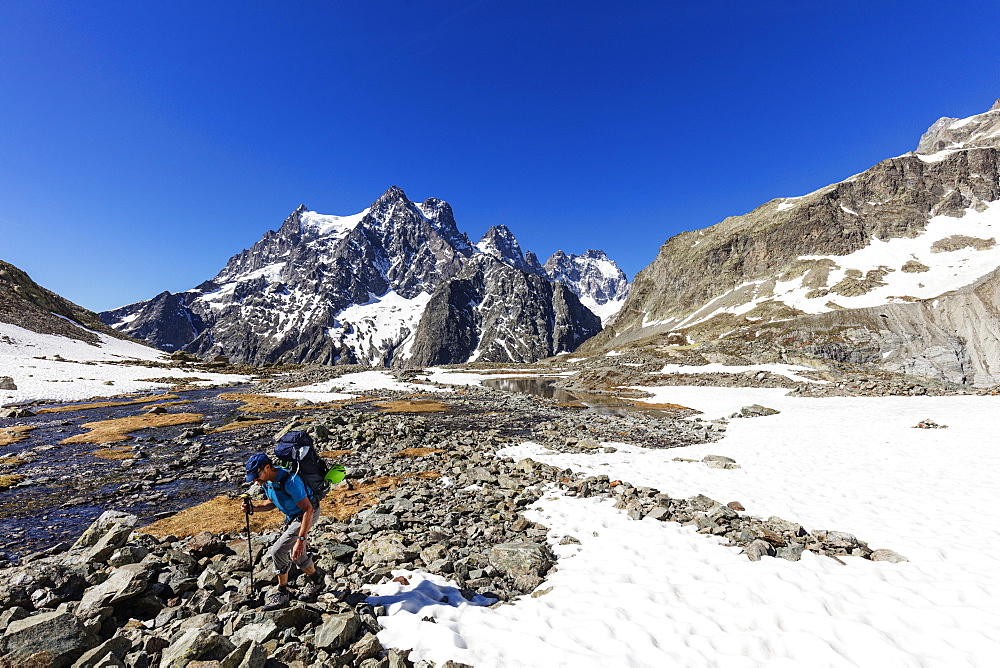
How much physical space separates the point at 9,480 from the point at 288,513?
715 inches

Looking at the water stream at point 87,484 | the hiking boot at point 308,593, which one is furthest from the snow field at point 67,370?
the hiking boot at point 308,593

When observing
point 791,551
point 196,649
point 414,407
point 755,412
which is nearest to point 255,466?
point 196,649

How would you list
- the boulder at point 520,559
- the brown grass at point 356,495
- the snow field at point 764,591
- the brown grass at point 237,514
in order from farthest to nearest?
the brown grass at point 356,495, the brown grass at point 237,514, the boulder at point 520,559, the snow field at point 764,591

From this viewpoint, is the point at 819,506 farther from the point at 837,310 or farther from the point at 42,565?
the point at 837,310

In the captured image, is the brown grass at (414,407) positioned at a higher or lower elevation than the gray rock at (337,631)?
lower

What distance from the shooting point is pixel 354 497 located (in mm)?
13258

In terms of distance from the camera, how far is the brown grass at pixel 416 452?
760 inches

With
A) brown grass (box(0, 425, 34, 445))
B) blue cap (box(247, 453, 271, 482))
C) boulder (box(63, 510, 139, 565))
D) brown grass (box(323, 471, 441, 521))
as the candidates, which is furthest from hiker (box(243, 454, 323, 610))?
brown grass (box(0, 425, 34, 445))

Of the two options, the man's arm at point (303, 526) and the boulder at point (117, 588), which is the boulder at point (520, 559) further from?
the boulder at point (117, 588)

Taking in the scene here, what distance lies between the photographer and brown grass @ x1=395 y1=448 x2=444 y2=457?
19309 mm

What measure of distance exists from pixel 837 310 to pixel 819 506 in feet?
360

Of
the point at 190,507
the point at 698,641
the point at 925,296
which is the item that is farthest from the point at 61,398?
the point at 925,296

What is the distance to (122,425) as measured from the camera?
2775 centimetres

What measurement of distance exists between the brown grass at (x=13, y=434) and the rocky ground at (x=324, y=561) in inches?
473
